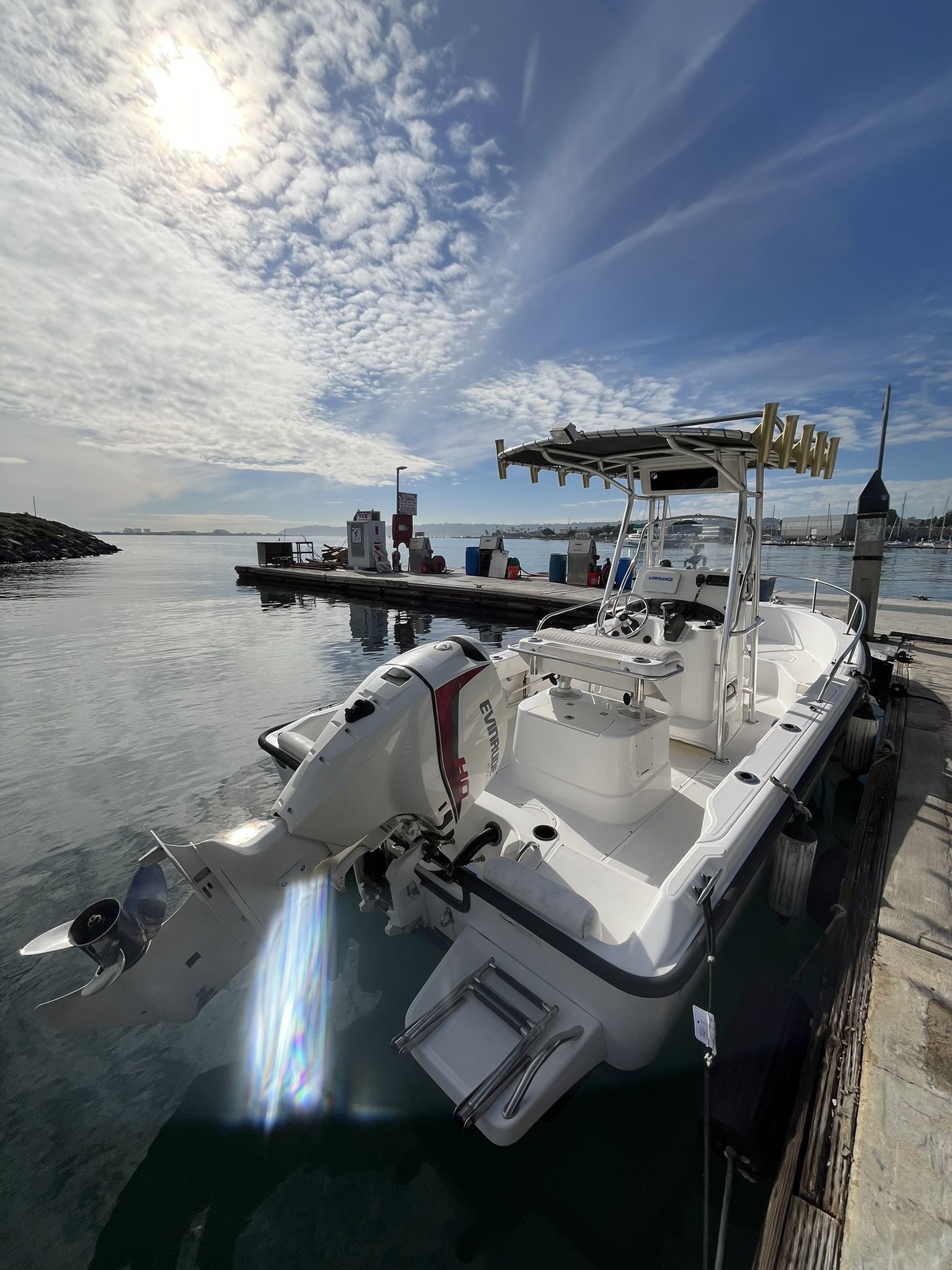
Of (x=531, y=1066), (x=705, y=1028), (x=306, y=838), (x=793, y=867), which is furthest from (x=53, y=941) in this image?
(x=793, y=867)

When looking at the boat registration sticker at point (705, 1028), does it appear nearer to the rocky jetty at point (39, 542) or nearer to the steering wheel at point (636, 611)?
the steering wheel at point (636, 611)

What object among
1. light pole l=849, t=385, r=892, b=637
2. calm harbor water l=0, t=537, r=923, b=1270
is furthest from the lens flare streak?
light pole l=849, t=385, r=892, b=637

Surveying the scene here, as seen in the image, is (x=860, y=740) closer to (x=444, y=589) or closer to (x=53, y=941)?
(x=53, y=941)

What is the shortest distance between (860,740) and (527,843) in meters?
4.25

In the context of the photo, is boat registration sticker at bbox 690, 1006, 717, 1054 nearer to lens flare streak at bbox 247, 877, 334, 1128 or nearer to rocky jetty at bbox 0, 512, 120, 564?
lens flare streak at bbox 247, 877, 334, 1128

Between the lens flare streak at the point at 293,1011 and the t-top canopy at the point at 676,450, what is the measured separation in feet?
10.6

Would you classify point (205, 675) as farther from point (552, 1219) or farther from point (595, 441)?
point (552, 1219)

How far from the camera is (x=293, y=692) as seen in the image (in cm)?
834

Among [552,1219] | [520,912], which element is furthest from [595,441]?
[552,1219]

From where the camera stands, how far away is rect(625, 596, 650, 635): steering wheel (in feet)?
14.3

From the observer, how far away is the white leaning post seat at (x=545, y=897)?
2068 mm

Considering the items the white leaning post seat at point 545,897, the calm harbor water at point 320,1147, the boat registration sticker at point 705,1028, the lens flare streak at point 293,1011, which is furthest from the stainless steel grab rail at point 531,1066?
the lens flare streak at point 293,1011

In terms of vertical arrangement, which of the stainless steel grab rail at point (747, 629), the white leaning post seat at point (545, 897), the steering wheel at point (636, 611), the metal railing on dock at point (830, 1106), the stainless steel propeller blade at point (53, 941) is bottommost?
the metal railing on dock at point (830, 1106)

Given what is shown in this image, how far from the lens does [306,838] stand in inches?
88.6
